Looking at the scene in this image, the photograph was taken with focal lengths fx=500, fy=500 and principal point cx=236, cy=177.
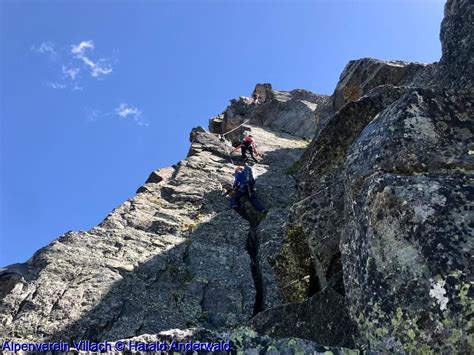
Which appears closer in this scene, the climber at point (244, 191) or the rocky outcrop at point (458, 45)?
the rocky outcrop at point (458, 45)

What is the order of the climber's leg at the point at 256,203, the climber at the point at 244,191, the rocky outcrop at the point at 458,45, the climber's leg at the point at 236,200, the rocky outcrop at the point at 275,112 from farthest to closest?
the rocky outcrop at the point at 275,112, the climber's leg at the point at 236,200, the climber at the point at 244,191, the climber's leg at the point at 256,203, the rocky outcrop at the point at 458,45

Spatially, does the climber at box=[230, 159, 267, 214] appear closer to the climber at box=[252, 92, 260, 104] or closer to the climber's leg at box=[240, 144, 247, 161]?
the climber's leg at box=[240, 144, 247, 161]

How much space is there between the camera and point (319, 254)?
9938 millimetres

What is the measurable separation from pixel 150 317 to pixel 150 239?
5829 mm

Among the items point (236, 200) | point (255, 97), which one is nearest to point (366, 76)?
point (236, 200)

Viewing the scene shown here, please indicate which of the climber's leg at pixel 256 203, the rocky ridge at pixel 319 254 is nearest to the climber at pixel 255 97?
the rocky ridge at pixel 319 254

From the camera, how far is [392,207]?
648 cm

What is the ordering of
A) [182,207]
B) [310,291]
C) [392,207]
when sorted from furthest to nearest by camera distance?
[182,207], [310,291], [392,207]

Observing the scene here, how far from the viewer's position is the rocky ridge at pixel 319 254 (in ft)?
19.5

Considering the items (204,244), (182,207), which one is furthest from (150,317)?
(182,207)

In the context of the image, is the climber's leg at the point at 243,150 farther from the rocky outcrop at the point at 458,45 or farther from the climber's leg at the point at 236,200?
the rocky outcrop at the point at 458,45

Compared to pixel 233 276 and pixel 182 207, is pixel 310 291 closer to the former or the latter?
pixel 233 276

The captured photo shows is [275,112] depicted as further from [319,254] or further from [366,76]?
[319,254]

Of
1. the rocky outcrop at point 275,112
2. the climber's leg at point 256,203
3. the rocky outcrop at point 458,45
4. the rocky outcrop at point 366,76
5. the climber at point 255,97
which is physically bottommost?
the rocky outcrop at point 458,45
